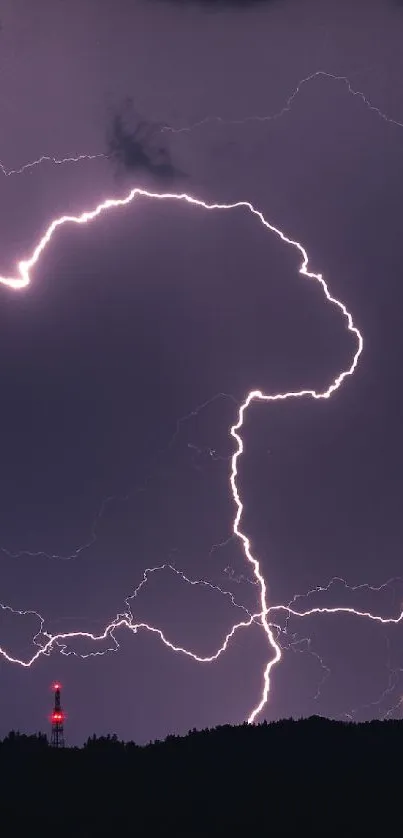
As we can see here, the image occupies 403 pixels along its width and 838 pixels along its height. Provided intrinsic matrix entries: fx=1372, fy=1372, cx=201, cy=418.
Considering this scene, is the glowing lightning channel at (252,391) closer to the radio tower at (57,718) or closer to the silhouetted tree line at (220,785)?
the radio tower at (57,718)

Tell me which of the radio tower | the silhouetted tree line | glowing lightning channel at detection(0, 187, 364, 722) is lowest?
the silhouetted tree line

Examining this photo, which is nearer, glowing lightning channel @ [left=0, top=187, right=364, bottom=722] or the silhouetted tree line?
the silhouetted tree line

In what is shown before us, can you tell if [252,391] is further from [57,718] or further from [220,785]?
[220,785]

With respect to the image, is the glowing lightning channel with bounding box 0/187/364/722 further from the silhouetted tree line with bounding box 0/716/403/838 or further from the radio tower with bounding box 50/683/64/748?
the silhouetted tree line with bounding box 0/716/403/838

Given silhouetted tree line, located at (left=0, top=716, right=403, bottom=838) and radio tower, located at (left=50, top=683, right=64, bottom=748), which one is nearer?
silhouetted tree line, located at (left=0, top=716, right=403, bottom=838)

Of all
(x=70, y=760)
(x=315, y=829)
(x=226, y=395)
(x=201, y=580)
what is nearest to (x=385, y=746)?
(x=315, y=829)

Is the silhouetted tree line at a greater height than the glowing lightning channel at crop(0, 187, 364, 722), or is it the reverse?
the glowing lightning channel at crop(0, 187, 364, 722)

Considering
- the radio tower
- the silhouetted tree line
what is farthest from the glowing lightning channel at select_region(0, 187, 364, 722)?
the silhouetted tree line

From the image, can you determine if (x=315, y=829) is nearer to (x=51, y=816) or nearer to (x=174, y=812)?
(x=174, y=812)
